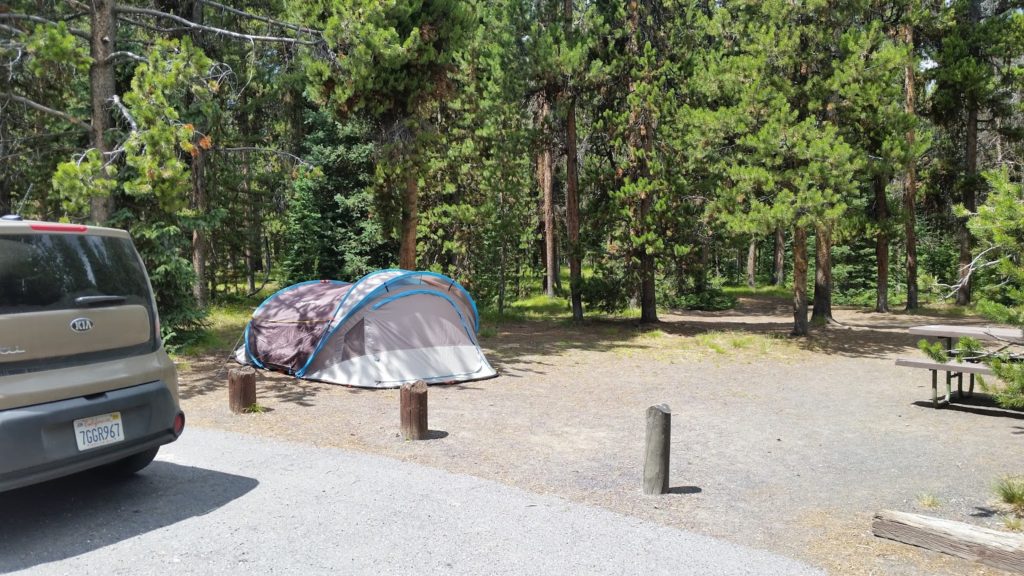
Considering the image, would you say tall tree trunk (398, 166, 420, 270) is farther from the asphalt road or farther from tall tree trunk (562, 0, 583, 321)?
the asphalt road

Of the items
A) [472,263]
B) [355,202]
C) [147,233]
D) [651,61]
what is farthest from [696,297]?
[147,233]

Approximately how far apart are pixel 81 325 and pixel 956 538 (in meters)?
5.88

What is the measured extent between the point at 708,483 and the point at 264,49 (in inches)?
560

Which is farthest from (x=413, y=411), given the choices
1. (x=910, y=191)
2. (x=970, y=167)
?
(x=970, y=167)

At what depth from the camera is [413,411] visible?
728 cm

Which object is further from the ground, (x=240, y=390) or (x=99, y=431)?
(x=99, y=431)

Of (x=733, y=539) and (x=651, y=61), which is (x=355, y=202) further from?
(x=733, y=539)

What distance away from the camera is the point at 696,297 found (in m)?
26.8

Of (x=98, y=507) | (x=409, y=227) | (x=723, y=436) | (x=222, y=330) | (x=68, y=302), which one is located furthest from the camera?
(x=222, y=330)

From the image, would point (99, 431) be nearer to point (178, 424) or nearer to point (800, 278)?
point (178, 424)

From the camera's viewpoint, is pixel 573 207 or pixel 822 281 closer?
pixel 822 281

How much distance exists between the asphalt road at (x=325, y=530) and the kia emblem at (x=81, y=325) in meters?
1.30

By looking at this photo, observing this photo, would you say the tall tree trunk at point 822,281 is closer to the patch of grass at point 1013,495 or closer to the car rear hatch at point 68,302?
the patch of grass at point 1013,495

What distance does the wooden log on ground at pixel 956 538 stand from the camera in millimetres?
4211
